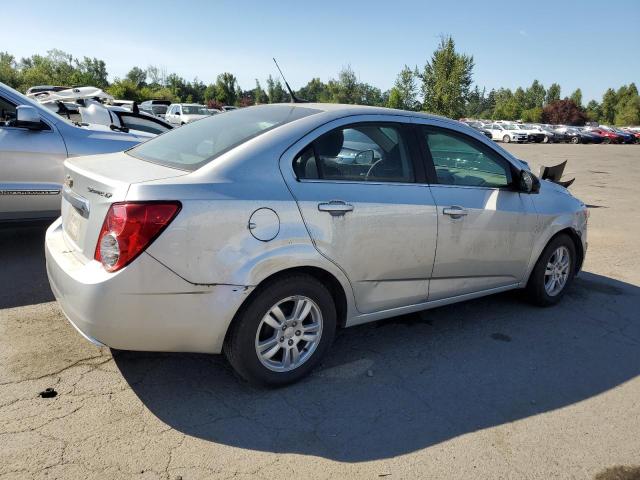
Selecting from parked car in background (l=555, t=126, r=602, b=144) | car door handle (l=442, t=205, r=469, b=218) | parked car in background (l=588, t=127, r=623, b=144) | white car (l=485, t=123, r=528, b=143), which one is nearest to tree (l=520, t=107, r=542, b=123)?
parked car in background (l=588, t=127, r=623, b=144)

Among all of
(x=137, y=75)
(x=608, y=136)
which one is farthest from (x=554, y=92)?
(x=137, y=75)

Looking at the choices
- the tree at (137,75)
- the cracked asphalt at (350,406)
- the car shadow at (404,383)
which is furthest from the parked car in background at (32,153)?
the tree at (137,75)

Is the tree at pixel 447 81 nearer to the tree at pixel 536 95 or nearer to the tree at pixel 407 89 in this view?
the tree at pixel 407 89

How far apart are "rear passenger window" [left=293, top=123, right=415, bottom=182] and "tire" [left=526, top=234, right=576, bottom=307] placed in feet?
5.68

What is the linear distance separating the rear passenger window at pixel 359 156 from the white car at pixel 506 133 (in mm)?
44051

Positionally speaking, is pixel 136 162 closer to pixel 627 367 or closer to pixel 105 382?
pixel 105 382

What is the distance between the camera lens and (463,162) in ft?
12.8

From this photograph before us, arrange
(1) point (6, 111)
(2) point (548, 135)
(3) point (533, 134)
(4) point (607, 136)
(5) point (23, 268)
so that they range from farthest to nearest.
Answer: (4) point (607, 136) < (2) point (548, 135) < (3) point (533, 134) < (1) point (6, 111) < (5) point (23, 268)

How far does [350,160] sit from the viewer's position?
10.8 feet

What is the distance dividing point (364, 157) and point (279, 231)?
924 millimetres

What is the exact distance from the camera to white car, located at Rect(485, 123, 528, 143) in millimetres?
43750

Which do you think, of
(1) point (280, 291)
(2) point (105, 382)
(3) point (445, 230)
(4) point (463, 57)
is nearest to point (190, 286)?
(1) point (280, 291)

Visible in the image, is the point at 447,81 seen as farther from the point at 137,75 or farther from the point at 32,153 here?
the point at 137,75

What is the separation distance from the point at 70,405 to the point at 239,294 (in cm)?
111
